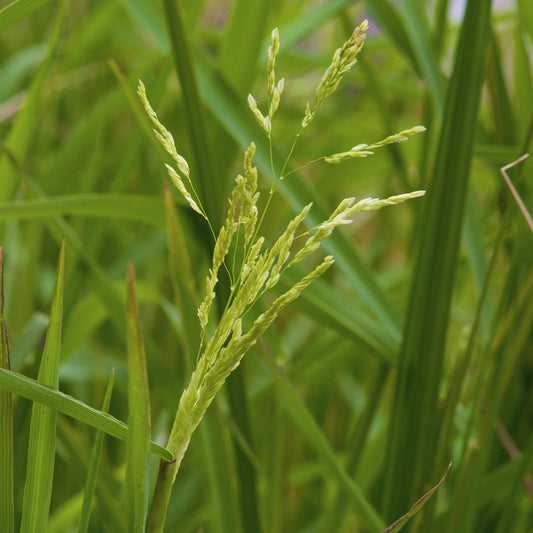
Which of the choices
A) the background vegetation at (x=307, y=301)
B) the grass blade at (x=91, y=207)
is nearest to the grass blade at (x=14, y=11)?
the background vegetation at (x=307, y=301)

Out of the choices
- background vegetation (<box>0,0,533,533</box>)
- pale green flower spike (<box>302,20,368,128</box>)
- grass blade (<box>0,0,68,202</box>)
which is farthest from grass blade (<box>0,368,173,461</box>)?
grass blade (<box>0,0,68,202</box>)

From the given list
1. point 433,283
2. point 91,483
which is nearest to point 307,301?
point 433,283

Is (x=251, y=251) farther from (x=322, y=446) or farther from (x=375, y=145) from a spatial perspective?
(x=322, y=446)

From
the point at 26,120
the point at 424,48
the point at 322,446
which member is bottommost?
the point at 322,446

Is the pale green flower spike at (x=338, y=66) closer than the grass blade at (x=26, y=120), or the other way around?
the pale green flower spike at (x=338, y=66)

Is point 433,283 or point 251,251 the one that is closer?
point 251,251

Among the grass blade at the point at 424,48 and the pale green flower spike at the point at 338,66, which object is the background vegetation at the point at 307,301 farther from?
the pale green flower spike at the point at 338,66

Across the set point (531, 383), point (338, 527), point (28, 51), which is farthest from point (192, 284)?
point (28, 51)
